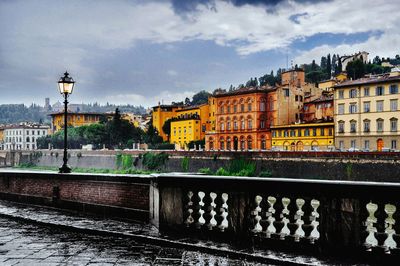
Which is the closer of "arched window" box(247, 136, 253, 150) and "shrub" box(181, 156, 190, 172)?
"shrub" box(181, 156, 190, 172)

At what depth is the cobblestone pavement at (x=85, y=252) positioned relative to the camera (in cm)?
566

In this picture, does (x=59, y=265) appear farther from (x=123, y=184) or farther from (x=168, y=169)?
(x=168, y=169)

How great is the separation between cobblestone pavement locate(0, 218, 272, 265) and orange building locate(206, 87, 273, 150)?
6976cm

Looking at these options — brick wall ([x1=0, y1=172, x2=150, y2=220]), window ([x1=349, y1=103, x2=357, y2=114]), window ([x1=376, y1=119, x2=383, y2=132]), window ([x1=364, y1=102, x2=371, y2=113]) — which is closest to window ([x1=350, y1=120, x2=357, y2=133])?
window ([x1=349, y1=103, x2=357, y2=114])

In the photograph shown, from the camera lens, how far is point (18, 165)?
92.1 m

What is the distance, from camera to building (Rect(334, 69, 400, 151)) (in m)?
59.2

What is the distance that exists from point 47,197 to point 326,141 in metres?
58.1

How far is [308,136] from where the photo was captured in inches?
2596

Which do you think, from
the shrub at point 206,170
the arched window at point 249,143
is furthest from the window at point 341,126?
the shrub at point 206,170

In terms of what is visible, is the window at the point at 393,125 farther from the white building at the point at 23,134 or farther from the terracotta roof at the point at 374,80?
the white building at the point at 23,134

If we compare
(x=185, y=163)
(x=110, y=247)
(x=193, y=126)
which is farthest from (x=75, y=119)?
(x=110, y=247)

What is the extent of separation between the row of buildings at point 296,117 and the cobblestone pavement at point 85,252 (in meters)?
57.4

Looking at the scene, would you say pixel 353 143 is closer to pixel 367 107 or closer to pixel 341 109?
pixel 367 107

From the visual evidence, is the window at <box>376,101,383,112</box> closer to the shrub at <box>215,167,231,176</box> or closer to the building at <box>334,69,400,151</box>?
the building at <box>334,69,400,151</box>
